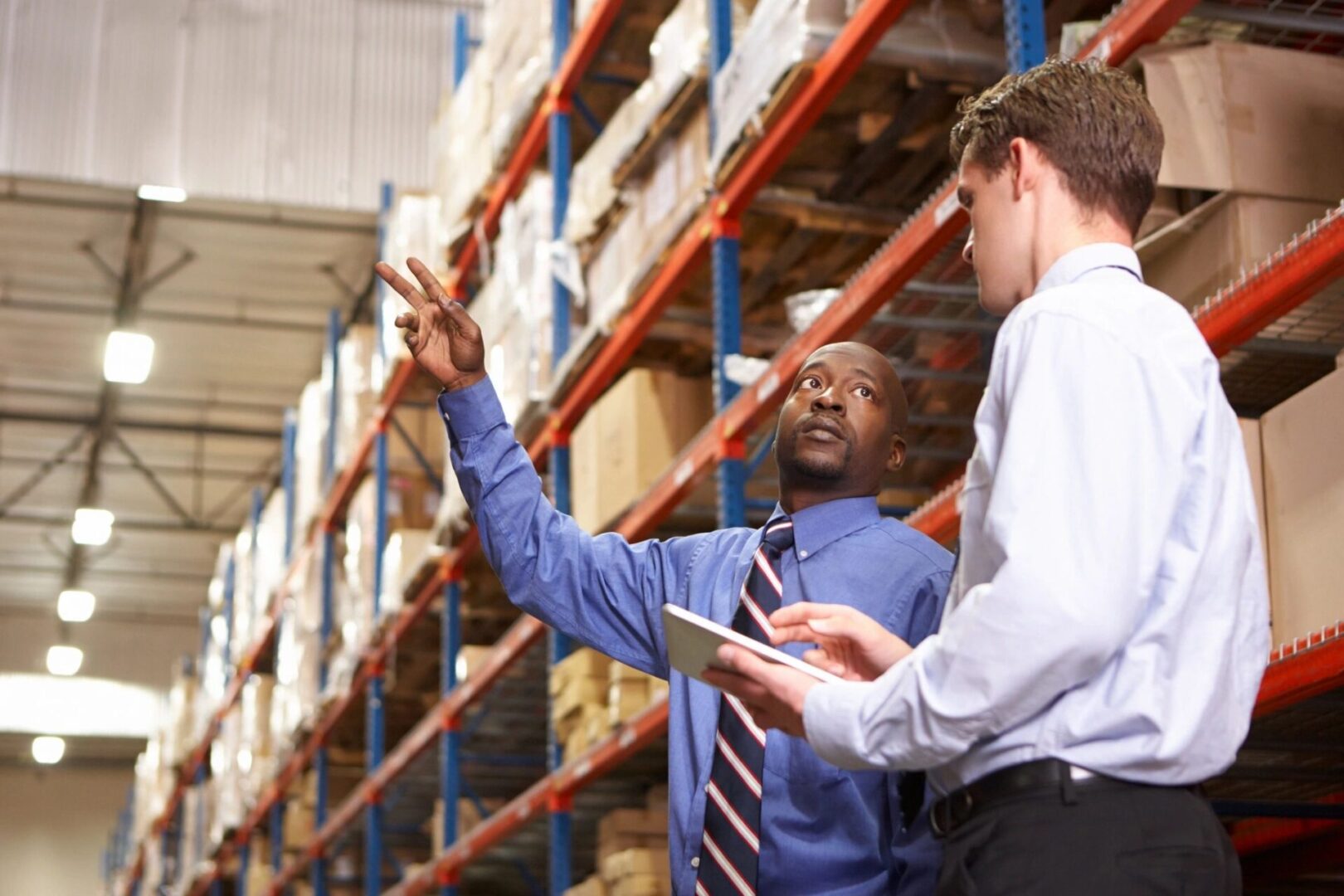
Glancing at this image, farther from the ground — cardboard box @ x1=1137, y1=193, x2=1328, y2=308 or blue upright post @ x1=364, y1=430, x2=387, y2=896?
blue upright post @ x1=364, y1=430, x2=387, y2=896

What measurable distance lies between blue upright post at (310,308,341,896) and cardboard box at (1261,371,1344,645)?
8.76 metres

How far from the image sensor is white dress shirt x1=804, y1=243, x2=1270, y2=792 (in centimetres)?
165

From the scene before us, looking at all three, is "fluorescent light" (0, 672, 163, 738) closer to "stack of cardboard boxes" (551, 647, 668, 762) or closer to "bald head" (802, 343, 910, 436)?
"stack of cardboard boxes" (551, 647, 668, 762)

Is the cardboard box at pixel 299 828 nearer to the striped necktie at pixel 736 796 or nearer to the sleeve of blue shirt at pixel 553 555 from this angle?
the sleeve of blue shirt at pixel 553 555

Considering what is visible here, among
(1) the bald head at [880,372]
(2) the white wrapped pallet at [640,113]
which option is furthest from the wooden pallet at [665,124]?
(1) the bald head at [880,372]

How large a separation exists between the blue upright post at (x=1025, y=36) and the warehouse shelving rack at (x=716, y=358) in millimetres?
19

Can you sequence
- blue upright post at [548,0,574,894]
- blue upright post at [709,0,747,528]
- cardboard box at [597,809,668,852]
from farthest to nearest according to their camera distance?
blue upright post at [548,0,574,894] < cardboard box at [597,809,668,852] < blue upright post at [709,0,747,528]

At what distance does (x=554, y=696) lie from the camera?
695 centimetres

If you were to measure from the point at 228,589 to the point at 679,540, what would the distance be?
14.1m

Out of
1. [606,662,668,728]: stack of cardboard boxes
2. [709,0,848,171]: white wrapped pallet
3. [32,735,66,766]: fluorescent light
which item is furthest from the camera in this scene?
[32,735,66,766]: fluorescent light

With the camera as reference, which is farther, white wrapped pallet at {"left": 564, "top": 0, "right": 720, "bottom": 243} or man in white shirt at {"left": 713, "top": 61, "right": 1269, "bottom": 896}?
white wrapped pallet at {"left": 564, "top": 0, "right": 720, "bottom": 243}

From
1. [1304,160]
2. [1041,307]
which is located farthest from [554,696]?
[1041,307]

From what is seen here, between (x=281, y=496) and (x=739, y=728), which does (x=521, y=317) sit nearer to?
(x=739, y=728)

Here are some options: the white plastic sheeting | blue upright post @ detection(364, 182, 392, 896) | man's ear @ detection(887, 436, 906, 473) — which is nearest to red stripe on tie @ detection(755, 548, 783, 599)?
man's ear @ detection(887, 436, 906, 473)
